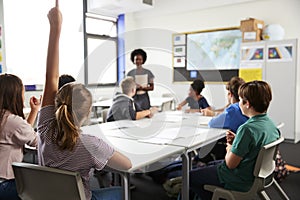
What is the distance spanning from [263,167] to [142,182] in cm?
161

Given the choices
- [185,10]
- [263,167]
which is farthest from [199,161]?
[185,10]

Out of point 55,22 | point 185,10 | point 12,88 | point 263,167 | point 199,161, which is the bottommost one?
point 199,161

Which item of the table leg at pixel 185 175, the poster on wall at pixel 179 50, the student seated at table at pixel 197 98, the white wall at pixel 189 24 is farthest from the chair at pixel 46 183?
the poster on wall at pixel 179 50

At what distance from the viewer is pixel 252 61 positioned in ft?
16.4

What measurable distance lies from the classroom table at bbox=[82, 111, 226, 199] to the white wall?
6.27ft

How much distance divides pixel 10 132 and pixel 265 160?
145 cm

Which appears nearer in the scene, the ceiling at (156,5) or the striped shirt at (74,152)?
the striped shirt at (74,152)

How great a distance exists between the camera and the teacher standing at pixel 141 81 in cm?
337

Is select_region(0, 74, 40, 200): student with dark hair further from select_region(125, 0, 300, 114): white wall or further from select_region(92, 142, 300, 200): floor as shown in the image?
select_region(125, 0, 300, 114): white wall

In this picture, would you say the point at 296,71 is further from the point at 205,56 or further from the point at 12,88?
the point at 12,88

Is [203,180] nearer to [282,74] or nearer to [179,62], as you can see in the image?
[282,74]

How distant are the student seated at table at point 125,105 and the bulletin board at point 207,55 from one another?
10.5 ft

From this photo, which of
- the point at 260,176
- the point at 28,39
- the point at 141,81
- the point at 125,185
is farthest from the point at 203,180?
the point at 28,39

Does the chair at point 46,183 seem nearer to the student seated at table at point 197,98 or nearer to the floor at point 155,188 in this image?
the floor at point 155,188
